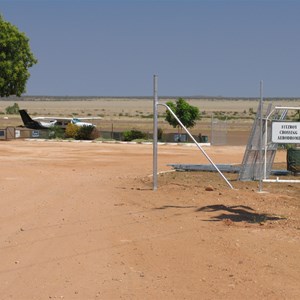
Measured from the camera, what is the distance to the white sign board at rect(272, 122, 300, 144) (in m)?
16.6

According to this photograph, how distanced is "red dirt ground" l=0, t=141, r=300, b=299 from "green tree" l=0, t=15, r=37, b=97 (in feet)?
103

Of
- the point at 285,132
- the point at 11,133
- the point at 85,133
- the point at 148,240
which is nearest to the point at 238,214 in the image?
the point at 148,240

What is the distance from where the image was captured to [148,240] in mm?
10680

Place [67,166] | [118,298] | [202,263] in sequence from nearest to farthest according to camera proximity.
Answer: [118,298] < [202,263] < [67,166]

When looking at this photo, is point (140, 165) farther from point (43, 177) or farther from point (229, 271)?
point (229, 271)

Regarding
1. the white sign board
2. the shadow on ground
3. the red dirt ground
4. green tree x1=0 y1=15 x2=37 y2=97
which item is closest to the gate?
green tree x1=0 y1=15 x2=37 y2=97

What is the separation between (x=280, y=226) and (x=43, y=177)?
33.2 ft

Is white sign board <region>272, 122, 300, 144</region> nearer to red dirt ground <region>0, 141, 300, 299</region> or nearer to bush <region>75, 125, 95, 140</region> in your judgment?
red dirt ground <region>0, 141, 300, 299</region>

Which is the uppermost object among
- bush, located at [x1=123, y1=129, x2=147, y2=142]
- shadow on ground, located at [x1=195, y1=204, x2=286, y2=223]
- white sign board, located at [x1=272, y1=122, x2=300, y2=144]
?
white sign board, located at [x1=272, y1=122, x2=300, y2=144]

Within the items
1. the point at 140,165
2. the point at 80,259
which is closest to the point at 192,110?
the point at 140,165

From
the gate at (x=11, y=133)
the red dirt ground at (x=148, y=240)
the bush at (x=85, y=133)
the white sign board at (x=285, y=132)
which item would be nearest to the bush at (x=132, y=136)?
the bush at (x=85, y=133)

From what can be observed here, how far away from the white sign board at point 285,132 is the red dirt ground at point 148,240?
131 cm

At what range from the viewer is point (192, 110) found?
4853 cm

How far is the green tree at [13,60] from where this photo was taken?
49.4m
